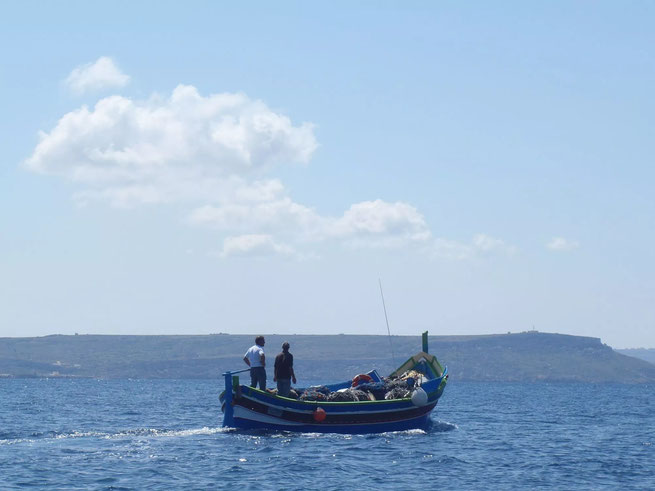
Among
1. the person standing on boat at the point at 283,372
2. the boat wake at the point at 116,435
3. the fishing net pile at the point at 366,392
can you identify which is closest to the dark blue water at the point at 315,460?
the boat wake at the point at 116,435

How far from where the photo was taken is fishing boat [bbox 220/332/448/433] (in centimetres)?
2977

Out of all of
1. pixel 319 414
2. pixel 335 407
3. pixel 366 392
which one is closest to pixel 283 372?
pixel 319 414

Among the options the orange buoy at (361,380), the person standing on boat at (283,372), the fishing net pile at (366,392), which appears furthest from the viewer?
the orange buoy at (361,380)

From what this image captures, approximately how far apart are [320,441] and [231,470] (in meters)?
6.28

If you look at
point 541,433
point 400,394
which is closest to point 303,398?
point 400,394

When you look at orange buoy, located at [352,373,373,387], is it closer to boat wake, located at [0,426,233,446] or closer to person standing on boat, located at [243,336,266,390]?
person standing on boat, located at [243,336,266,390]

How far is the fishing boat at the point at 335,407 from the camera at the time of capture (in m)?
29.8

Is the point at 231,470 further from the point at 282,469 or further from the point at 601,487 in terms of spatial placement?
the point at 601,487

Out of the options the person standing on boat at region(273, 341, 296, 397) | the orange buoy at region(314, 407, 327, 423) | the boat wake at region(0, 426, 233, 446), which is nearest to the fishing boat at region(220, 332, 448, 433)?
the orange buoy at region(314, 407, 327, 423)

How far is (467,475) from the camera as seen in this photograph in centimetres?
2456

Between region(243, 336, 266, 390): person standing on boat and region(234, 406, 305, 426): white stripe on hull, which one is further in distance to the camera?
region(243, 336, 266, 390): person standing on boat

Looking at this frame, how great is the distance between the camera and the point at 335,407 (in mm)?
30656

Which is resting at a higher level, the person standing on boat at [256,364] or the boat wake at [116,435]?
the person standing on boat at [256,364]

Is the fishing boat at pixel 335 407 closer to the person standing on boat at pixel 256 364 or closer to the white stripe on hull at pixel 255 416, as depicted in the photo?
the white stripe on hull at pixel 255 416
